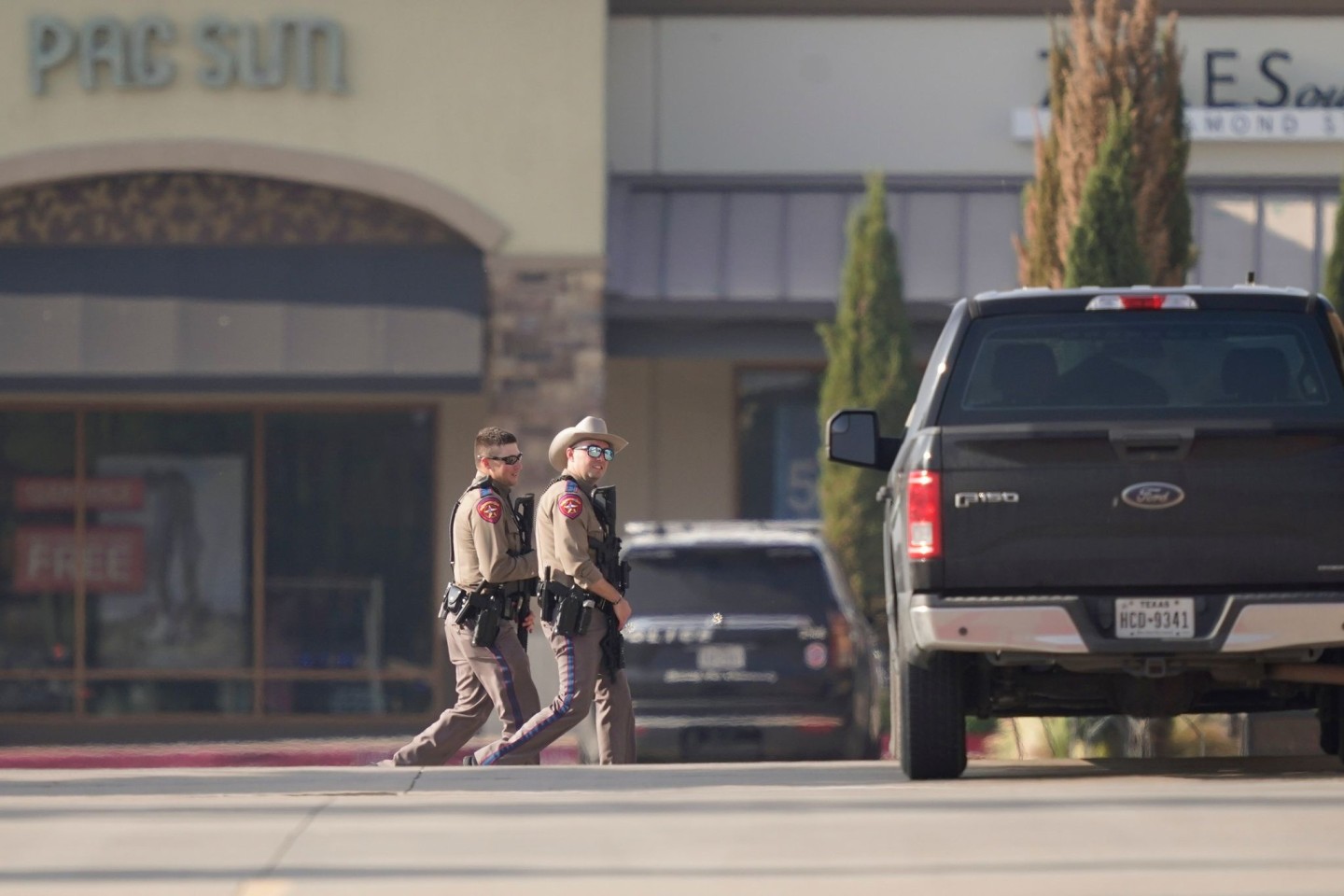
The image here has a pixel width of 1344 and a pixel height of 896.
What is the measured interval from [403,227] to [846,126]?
14.6ft

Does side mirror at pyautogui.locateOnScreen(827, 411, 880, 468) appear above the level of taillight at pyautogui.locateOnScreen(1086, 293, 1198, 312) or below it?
below

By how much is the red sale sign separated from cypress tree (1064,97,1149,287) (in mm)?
9530

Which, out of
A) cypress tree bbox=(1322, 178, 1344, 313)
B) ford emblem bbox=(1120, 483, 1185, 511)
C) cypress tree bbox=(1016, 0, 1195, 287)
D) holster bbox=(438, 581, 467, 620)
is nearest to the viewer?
ford emblem bbox=(1120, 483, 1185, 511)

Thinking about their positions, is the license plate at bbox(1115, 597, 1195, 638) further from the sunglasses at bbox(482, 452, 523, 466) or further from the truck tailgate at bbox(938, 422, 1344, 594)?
the sunglasses at bbox(482, 452, 523, 466)

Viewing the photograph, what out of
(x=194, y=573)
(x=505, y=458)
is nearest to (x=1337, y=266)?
(x=505, y=458)

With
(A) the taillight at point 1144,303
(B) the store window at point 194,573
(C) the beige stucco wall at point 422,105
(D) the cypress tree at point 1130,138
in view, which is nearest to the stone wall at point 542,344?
(C) the beige stucco wall at point 422,105

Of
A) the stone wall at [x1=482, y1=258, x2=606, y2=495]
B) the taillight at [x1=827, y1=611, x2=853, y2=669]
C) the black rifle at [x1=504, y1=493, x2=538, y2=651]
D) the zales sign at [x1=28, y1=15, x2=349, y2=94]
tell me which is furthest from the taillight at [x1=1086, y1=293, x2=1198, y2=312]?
the zales sign at [x1=28, y1=15, x2=349, y2=94]

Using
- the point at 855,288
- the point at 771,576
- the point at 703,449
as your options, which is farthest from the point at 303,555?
the point at 771,576

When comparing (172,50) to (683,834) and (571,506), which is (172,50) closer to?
(571,506)

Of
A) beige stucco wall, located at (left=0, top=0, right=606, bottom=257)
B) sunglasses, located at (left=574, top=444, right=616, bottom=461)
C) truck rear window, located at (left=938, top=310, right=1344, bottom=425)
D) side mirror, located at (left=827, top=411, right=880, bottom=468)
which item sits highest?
beige stucco wall, located at (left=0, top=0, right=606, bottom=257)

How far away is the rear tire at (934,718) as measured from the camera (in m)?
8.94

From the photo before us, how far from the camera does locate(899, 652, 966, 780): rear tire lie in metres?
8.94

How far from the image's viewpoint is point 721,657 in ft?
40.9

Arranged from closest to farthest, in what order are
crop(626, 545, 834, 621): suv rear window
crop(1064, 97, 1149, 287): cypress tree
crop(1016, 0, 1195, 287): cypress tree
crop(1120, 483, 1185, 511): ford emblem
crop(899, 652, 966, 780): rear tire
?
crop(1120, 483, 1185, 511): ford emblem → crop(899, 652, 966, 780): rear tire → crop(626, 545, 834, 621): suv rear window → crop(1064, 97, 1149, 287): cypress tree → crop(1016, 0, 1195, 287): cypress tree
